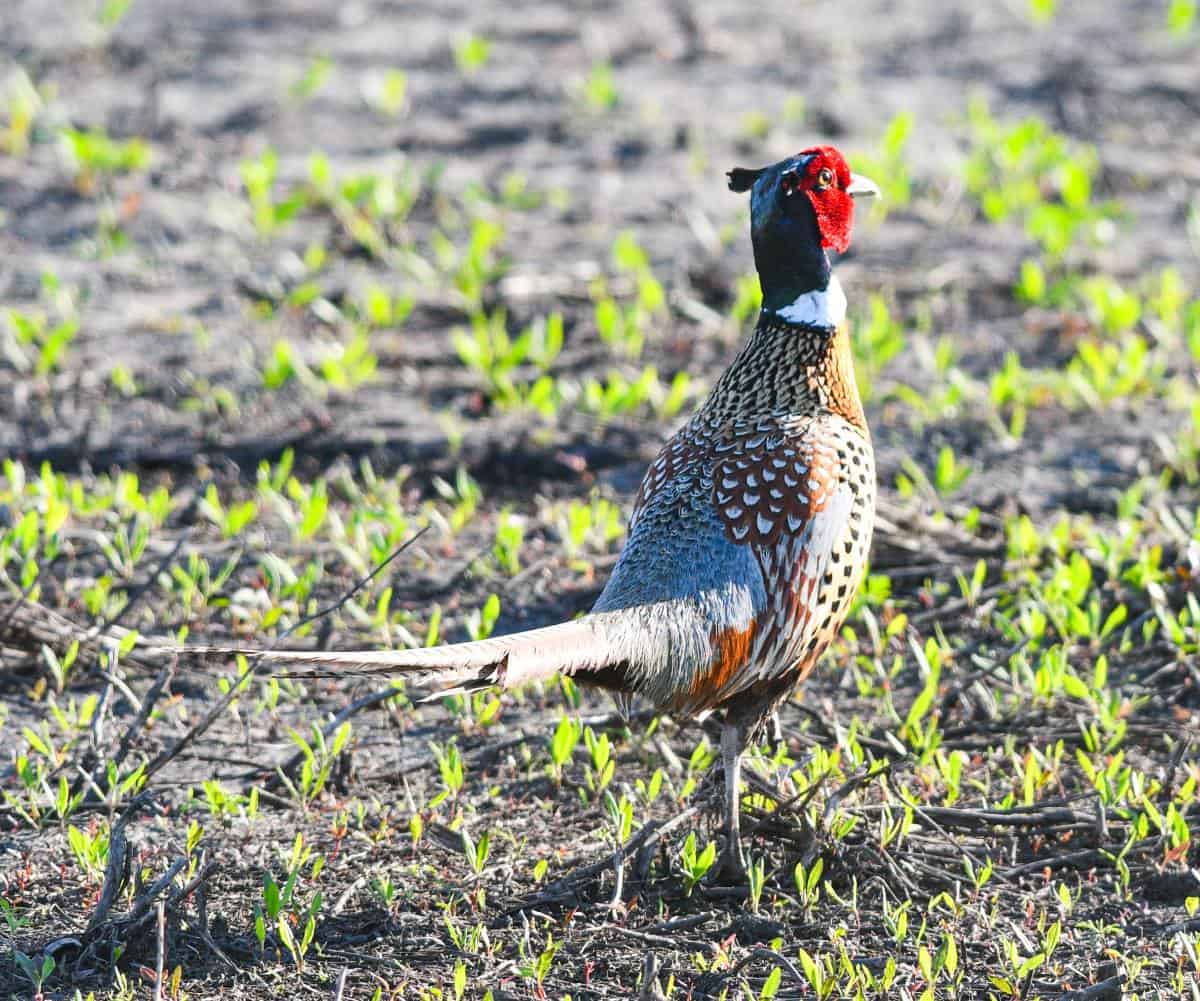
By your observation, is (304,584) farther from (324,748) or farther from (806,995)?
(806,995)

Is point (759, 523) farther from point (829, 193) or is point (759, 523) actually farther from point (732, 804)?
point (829, 193)

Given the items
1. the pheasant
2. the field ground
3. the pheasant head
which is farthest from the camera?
the pheasant head

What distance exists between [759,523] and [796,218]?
2.59ft

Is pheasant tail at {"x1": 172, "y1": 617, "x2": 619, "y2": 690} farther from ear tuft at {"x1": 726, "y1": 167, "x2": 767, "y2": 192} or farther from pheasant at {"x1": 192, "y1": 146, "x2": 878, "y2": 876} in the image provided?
ear tuft at {"x1": 726, "y1": 167, "x2": 767, "y2": 192}

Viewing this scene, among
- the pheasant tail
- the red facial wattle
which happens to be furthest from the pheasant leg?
the red facial wattle

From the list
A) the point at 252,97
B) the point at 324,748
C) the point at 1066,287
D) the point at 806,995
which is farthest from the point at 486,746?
the point at 252,97

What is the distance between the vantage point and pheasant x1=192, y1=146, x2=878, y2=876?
11.9 ft

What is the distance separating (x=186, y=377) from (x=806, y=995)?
3554mm

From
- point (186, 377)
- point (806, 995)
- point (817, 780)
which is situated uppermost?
point (186, 377)

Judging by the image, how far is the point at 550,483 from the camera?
5.69 m

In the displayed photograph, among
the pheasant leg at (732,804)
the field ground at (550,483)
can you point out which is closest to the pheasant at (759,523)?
the pheasant leg at (732,804)

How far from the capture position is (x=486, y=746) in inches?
173

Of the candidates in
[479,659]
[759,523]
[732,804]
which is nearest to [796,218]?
[759,523]

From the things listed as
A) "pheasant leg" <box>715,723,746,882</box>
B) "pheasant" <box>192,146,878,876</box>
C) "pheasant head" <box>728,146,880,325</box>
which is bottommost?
"pheasant leg" <box>715,723,746,882</box>
